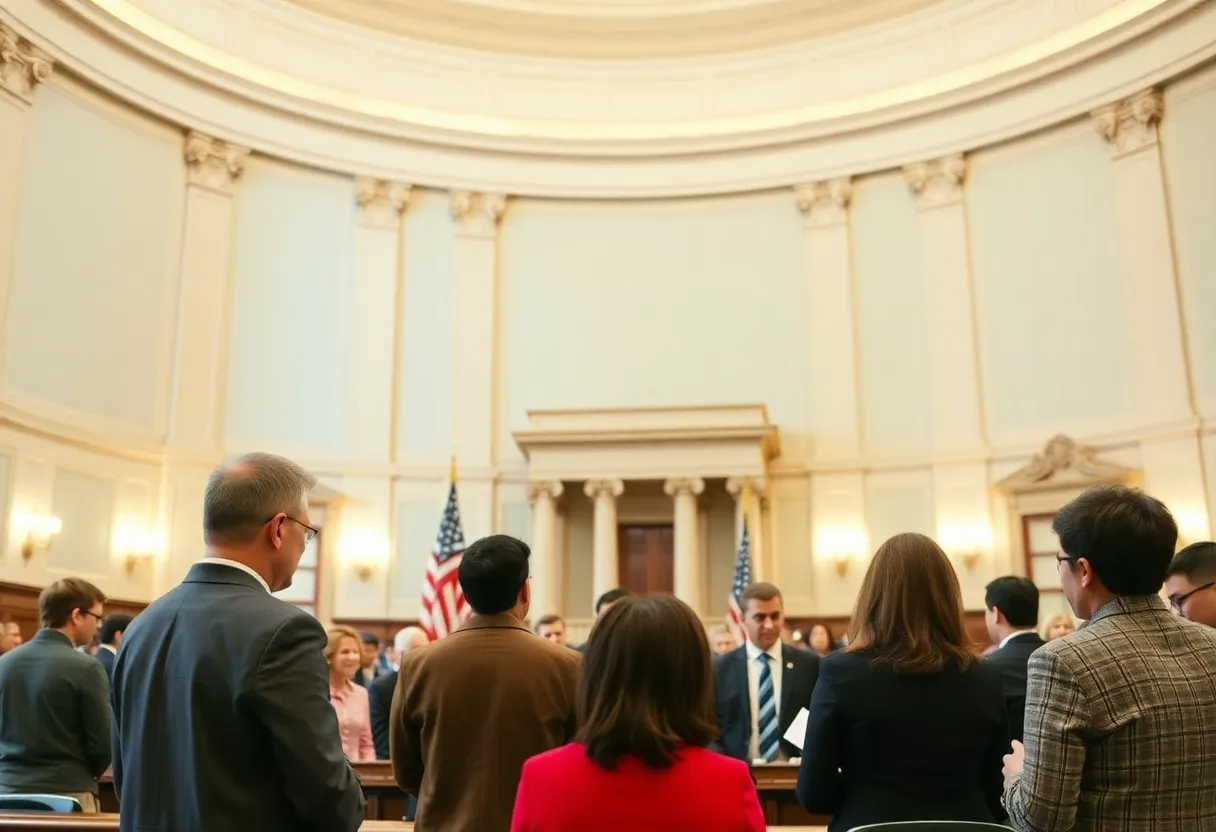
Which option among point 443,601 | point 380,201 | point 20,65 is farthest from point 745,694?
point 380,201

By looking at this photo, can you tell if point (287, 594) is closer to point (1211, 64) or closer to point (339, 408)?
point (339, 408)

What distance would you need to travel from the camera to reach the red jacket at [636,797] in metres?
2.07

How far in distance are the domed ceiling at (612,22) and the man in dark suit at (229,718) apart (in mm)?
16136

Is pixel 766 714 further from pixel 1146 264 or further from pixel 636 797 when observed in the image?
pixel 1146 264

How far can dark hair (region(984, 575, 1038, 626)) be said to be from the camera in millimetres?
4504

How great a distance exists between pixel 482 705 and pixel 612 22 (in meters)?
16.1

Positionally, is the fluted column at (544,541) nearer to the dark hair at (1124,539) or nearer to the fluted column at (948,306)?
the fluted column at (948,306)

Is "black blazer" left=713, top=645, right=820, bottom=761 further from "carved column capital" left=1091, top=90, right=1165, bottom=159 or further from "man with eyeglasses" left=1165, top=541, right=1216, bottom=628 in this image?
"carved column capital" left=1091, top=90, right=1165, bottom=159

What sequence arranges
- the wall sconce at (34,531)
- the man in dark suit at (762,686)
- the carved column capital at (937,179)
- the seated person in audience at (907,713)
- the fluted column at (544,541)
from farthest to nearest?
the carved column capital at (937,179) → the fluted column at (544,541) → the wall sconce at (34,531) → the man in dark suit at (762,686) → the seated person in audience at (907,713)

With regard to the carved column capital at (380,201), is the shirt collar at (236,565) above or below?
below

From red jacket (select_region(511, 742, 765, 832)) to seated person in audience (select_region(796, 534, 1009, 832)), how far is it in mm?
863

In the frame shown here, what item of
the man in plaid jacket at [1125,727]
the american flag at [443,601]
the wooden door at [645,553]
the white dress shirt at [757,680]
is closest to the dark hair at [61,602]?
the white dress shirt at [757,680]

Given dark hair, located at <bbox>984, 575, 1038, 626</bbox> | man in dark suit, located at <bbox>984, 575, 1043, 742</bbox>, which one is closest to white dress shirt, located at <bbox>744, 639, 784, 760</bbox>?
man in dark suit, located at <bbox>984, 575, 1043, 742</bbox>

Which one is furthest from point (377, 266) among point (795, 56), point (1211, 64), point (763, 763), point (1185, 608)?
point (1185, 608)
